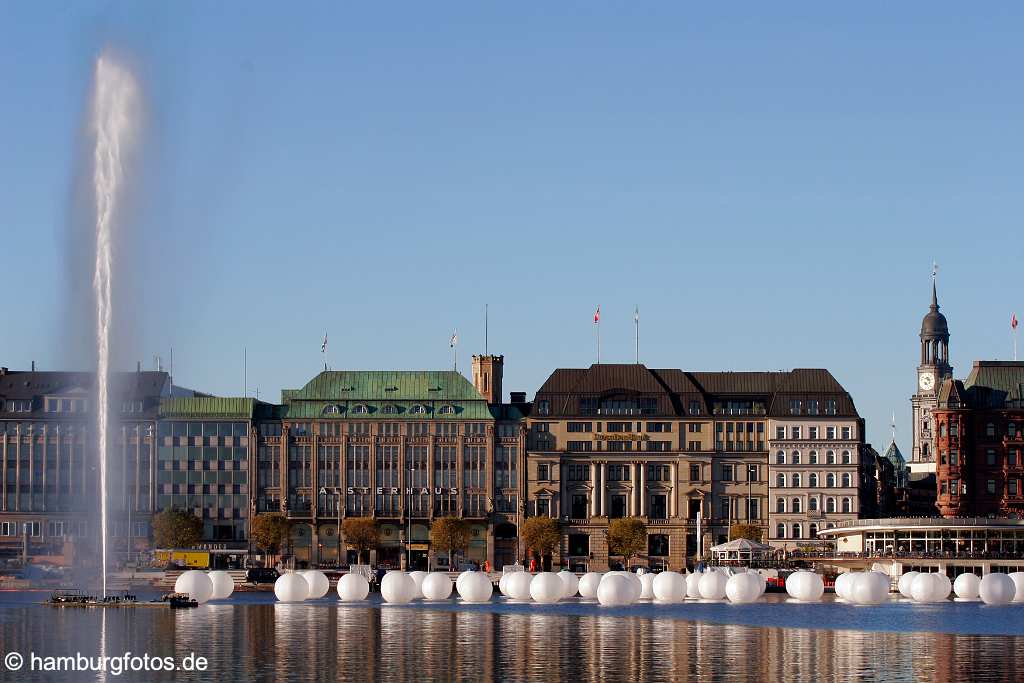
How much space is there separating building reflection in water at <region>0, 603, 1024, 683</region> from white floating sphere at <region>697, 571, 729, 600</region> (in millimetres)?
19819

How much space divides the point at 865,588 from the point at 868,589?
190 millimetres

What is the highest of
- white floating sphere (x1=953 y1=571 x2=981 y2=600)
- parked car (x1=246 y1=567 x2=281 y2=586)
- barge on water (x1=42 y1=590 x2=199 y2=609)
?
barge on water (x1=42 y1=590 x2=199 y2=609)

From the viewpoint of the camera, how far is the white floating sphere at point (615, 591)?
11875cm

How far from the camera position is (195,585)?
120m

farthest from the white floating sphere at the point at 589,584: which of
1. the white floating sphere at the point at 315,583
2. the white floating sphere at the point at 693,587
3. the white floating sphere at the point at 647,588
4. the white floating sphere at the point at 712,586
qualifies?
the white floating sphere at the point at 315,583

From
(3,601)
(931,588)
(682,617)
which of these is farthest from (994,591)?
(3,601)

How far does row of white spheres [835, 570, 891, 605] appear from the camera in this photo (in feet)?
406

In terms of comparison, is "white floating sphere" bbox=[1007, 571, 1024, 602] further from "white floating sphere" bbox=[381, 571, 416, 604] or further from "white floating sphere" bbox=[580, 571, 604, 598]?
"white floating sphere" bbox=[381, 571, 416, 604]

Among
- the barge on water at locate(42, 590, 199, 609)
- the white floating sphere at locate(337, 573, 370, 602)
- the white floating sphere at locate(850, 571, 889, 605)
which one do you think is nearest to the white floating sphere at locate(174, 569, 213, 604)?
Answer: the barge on water at locate(42, 590, 199, 609)

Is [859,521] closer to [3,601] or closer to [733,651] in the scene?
[3,601]

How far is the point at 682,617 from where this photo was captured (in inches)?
4245

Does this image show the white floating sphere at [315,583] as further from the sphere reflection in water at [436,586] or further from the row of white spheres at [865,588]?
the row of white spheres at [865,588]

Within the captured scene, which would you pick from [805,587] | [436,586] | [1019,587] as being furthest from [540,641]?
[1019,587]

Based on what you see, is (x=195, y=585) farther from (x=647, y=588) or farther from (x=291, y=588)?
(x=647, y=588)
